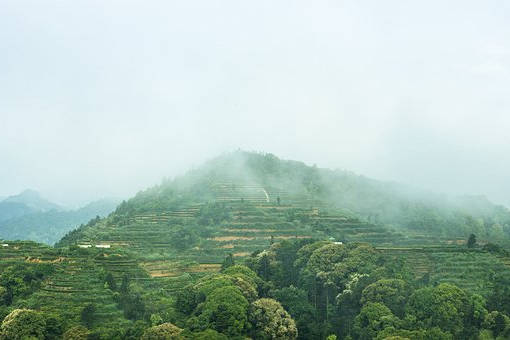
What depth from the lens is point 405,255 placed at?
186 ft

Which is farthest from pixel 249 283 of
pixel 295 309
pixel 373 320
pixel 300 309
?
pixel 373 320

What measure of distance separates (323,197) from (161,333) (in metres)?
74.8

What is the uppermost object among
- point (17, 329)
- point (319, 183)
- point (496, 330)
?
point (319, 183)

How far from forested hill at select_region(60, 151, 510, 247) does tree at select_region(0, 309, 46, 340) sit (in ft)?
164

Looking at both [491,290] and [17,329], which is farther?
[491,290]

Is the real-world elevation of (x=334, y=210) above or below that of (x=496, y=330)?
above

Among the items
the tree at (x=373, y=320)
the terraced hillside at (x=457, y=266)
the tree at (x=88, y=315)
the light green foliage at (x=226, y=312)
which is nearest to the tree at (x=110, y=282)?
the tree at (x=88, y=315)

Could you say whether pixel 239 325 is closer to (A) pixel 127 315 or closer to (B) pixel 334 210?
(A) pixel 127 315

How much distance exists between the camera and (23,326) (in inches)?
1315

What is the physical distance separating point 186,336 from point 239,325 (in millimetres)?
5286

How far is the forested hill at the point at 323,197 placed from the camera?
93.6 m

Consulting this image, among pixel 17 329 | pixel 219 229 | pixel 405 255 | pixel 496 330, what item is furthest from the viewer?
pixel 219 229

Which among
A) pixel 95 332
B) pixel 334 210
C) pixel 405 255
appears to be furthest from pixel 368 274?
pixel 334 210

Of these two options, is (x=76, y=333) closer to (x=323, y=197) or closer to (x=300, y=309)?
(x=300, y=309)
